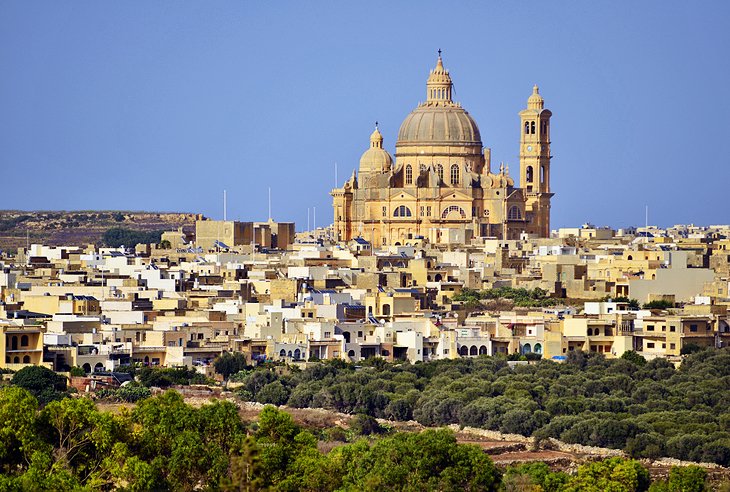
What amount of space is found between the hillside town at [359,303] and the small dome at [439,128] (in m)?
16.3

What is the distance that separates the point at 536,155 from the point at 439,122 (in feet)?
16.2

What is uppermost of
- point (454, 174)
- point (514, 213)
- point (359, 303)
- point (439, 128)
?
point (439, 128)

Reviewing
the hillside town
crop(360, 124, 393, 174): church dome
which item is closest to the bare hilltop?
crop(360, 124, 393, 174): church dome

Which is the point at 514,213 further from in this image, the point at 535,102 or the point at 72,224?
the point at 72,224

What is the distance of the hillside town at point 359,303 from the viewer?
6962cm

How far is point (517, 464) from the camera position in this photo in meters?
53.5

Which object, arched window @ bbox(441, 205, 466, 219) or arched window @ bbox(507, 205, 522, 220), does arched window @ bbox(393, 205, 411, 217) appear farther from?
arched window @ bbox(507, 205, 522, 220)

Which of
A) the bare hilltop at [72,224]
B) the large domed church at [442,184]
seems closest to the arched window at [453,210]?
the large domed church at [442,184]

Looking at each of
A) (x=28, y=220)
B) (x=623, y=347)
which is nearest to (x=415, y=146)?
(x=28, y=220)

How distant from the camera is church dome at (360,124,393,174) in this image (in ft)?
403

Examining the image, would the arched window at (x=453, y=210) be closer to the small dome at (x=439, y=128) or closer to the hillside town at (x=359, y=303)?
the small dome at (x=439, y=128)

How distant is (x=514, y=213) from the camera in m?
119

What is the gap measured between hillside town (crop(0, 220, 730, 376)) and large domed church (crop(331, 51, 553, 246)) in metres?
12.4

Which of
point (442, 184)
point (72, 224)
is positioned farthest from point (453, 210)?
point (72, 224)
